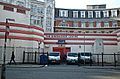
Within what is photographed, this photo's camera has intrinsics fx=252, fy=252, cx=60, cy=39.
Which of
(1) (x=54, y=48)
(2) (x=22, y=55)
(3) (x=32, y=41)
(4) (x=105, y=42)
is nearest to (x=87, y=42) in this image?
(4) (x=105, y=42)

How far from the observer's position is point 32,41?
46406 mm

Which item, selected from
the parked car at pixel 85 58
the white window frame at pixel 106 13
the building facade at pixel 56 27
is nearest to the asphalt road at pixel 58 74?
the building facade at pixel 56 27

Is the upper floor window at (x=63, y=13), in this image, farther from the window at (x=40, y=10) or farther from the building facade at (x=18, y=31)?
the building facade at (x=18, y=31)

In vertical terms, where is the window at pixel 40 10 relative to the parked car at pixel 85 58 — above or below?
above

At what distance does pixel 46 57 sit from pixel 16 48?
5.21 metres

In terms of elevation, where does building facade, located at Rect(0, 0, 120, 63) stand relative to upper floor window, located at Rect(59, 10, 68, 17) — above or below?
below

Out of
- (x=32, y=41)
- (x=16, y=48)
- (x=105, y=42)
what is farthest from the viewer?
(x=105, y=42)

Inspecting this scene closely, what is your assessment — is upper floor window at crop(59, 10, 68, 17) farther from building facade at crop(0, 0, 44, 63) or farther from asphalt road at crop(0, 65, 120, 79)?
asphalt road at crop(0, 65, 120, 79)

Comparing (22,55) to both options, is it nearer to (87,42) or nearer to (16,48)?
(16,48)

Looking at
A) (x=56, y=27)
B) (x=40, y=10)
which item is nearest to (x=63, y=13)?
(x=56, y=27)

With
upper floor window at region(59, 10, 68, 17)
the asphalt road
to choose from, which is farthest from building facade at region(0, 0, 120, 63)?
the asphalt road

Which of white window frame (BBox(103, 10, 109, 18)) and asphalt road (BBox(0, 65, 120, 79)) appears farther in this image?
white window frame (BBox(103, 10, 109, 18))

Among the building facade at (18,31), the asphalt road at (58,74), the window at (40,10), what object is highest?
the window at (40,10)

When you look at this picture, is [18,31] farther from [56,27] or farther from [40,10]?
[56,27]
